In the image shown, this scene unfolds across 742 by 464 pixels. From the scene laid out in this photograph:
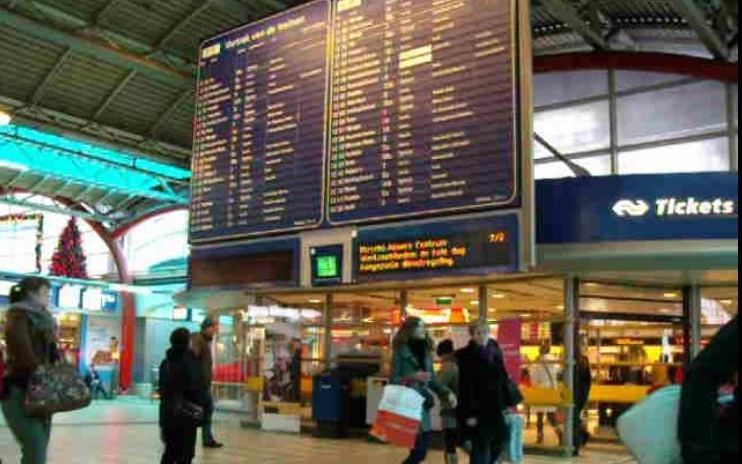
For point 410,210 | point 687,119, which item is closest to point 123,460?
point 410,210

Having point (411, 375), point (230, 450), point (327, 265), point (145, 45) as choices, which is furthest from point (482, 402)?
point (145, 45)

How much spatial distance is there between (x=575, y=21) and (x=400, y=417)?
9800 millimetres

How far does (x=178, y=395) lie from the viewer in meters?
6.47

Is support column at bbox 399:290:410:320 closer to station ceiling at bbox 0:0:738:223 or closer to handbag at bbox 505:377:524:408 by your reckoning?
station ceiling at bbox 0:0:738:223

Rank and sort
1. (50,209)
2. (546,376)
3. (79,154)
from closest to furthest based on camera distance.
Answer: (546,376), (79,154), (50,209)

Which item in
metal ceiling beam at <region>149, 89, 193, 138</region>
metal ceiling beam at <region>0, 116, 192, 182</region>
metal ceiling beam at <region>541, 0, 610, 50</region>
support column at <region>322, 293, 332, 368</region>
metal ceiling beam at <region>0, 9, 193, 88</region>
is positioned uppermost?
metal ceiling beam at <region>541, 0, 610, 50</region>

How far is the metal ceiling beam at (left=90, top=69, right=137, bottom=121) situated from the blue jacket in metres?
10.1

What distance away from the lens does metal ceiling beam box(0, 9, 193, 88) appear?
Answer: 13086 millimetres

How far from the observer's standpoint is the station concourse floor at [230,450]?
9.35m

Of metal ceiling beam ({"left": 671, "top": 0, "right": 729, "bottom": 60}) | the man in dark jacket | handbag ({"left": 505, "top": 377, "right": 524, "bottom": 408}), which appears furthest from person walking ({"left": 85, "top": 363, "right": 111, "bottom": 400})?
the man in dark jacket

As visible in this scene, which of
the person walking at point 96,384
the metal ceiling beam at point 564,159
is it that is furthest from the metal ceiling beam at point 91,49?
the person walking at point 96,384

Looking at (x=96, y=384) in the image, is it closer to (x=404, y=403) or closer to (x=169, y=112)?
(x=169, y=112)

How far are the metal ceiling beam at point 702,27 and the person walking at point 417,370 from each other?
831 centimetres

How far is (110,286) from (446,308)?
55.0 feet
